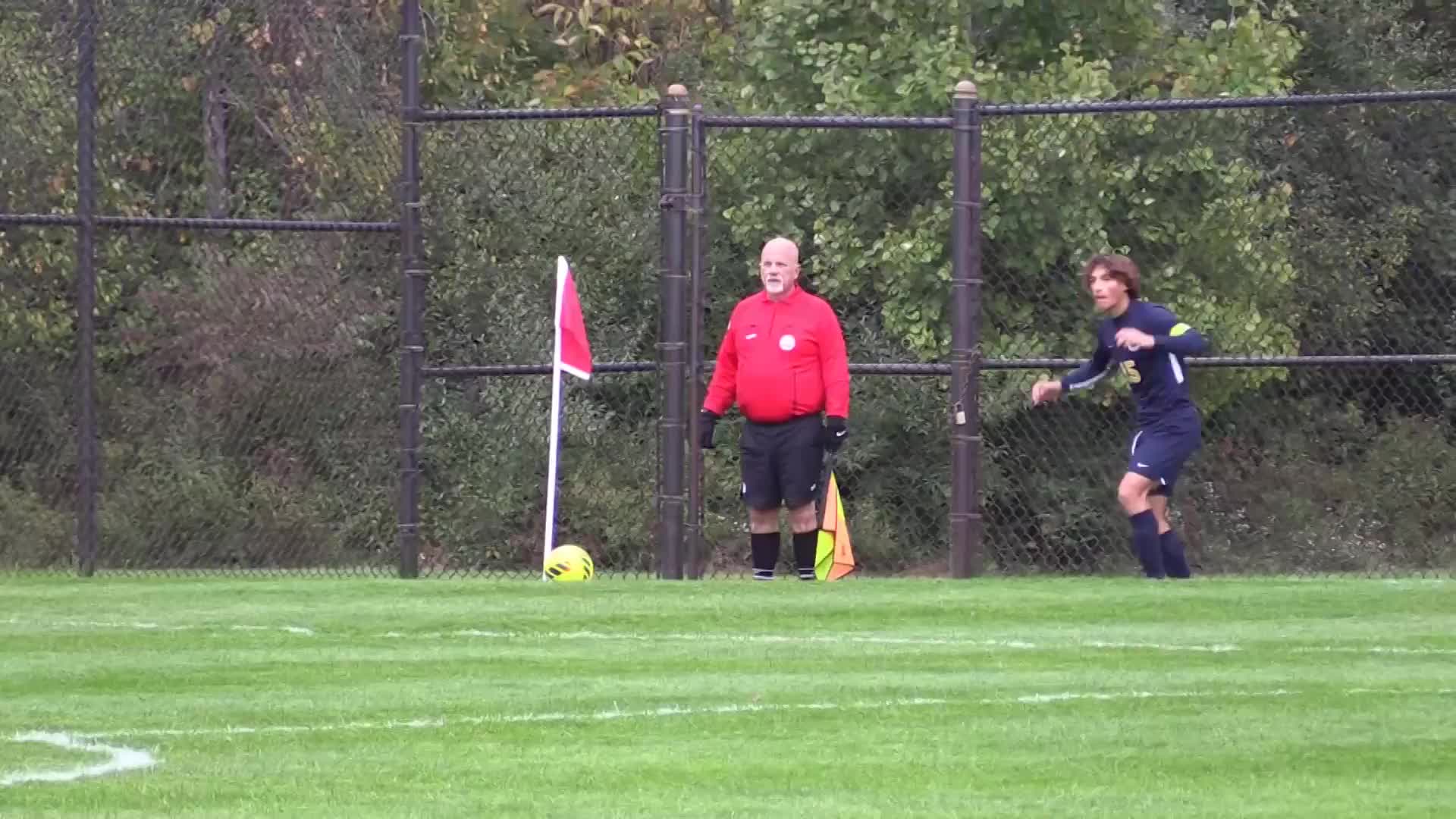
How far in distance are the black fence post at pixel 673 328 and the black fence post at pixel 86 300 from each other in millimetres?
3030

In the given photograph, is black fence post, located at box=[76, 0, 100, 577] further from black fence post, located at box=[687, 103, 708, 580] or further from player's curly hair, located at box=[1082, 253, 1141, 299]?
player's curly hair, located at box=[1082, 253, 1141, 299]

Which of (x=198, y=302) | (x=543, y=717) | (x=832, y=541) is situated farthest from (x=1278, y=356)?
(x=543, y=717)

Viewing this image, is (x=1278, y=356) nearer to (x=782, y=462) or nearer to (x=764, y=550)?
(x=782, y=462)

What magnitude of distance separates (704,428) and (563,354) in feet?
2.70

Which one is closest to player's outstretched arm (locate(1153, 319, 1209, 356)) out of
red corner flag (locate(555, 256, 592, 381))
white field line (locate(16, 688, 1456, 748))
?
red corner flag (locate(555, 256, 592, 381))

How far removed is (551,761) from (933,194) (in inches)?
370

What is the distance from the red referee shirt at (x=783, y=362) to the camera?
12.7 meters

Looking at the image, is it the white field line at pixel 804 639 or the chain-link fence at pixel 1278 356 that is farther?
the chain-link fence at pixel 1278 356

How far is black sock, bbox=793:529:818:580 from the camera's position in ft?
42.7

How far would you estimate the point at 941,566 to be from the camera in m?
13.9

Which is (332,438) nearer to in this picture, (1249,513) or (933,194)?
(933,194)

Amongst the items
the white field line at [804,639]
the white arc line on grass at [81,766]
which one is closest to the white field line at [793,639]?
the white field line at [804,639]

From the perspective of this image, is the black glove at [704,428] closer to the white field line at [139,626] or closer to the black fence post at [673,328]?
the black fence post at [673,328]

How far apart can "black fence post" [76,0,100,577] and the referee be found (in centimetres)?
328
